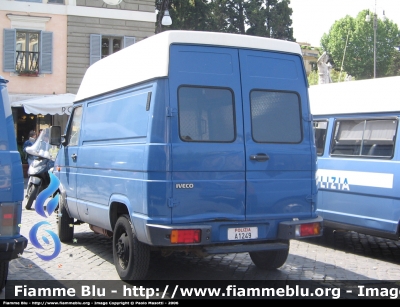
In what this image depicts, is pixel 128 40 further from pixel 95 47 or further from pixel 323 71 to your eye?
pixel 323 71

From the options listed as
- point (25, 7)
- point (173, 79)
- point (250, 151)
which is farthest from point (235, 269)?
point (25, 7)

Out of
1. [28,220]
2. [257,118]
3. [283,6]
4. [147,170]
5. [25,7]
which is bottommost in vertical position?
[28,220]

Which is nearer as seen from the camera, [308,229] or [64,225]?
[308,229]

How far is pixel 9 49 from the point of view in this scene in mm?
24438

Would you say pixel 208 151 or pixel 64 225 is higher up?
pixel 208 151

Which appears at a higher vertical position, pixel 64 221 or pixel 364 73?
pixel 364 73

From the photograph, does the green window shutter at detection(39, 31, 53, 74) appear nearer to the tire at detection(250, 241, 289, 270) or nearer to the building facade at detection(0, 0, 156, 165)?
the building facade at detection(0, 0, 156, 165)

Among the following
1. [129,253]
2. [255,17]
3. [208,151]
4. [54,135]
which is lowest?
[129,253]

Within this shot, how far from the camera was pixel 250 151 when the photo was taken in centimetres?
665

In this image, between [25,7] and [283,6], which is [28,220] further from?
[283,6]

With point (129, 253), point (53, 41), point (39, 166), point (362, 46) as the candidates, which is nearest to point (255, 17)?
point (53, 41)

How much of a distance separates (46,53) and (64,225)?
16931mm

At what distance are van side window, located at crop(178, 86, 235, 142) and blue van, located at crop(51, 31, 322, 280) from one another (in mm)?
11

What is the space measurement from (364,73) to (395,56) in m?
4.95
